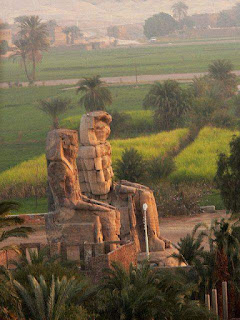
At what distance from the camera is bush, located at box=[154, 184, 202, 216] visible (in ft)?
143

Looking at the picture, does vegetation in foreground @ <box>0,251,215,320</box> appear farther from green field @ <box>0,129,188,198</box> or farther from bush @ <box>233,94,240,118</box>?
bush @ <box>233,94,240,118</box>

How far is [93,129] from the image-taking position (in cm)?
2886

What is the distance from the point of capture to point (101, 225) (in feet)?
89.6

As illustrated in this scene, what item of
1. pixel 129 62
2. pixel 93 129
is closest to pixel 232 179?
pixel 93 129

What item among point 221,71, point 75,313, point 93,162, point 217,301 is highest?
point 93,162

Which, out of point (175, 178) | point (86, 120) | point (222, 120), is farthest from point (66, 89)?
point (86, 120)

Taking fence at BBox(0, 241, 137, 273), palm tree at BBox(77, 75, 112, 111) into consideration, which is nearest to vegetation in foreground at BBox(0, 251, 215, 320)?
fence at BBox(0, 241, 137, 273)

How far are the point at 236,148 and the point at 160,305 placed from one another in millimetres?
14259

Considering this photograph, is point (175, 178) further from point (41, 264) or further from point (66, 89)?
point (66, 89)

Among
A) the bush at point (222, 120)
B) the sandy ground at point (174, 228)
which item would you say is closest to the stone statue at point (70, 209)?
Result: the sandy ground at point (174, 228)

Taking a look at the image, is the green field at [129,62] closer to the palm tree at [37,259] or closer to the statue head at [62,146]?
the palm tree at [37,259]

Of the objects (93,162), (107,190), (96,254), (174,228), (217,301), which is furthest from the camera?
(174,228)

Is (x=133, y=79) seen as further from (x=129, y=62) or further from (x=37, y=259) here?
(x=37, y=259)

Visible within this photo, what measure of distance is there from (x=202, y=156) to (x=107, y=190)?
1127 inches
